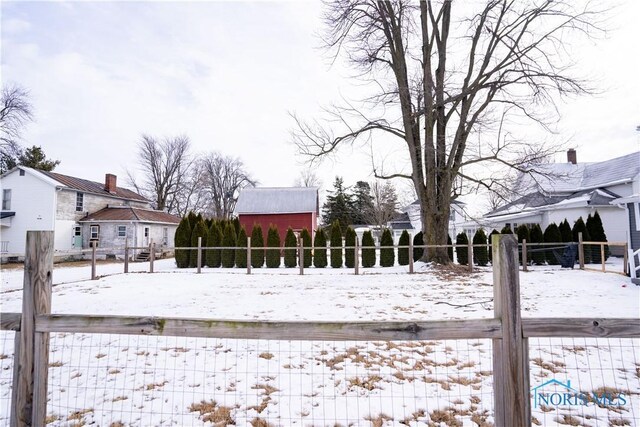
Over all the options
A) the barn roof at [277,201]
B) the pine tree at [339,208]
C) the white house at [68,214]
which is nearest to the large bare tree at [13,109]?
the white house at [68,214]

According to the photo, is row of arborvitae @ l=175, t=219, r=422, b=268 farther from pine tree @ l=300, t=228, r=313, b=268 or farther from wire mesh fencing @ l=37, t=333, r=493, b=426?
wire mesh fencing @ l=37, t=333, r=493, b=426

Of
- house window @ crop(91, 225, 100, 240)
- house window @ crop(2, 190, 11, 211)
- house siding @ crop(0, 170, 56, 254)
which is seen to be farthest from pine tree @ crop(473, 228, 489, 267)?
house window @ crop(2, 190, 11, 211)

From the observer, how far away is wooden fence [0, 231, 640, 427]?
1.71 metres

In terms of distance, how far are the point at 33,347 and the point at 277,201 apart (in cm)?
2368

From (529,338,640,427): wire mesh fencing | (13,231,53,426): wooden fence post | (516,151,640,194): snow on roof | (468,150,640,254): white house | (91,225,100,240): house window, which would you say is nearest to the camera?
(13,231,53,426): wooden fence post

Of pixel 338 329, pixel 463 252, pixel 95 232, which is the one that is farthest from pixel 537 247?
pixel 95 232

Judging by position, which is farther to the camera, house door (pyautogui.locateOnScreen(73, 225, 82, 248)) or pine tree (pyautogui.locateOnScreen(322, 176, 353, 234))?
pine tree (pyautogui.locateOnScreen(322, 176, 353, 234))

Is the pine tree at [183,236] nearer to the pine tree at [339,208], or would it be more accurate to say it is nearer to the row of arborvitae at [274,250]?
the row of arborvitae at [274,250]

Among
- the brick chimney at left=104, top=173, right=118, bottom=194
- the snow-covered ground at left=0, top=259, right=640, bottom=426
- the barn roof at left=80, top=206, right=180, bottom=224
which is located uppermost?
the brick chimney at left=104, top=173, right=118, bottom=194

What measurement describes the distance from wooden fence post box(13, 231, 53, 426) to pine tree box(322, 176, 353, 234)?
4013 centimetres

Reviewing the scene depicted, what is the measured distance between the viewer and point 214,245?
57.6 ft

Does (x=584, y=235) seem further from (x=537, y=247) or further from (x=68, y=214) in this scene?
(x=68, y=214)

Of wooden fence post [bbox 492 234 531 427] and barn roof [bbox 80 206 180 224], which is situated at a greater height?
barn roof [bbox 80 206 180 224]

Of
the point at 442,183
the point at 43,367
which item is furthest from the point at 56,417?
the point at 442,183
